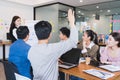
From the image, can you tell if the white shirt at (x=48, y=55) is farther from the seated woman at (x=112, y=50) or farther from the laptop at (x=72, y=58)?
the seated woman at (x=112, y=50)

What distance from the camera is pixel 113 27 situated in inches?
231

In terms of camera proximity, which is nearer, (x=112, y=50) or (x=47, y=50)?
(x=47, y=50)

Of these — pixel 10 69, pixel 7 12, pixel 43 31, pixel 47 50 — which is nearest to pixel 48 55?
pixel 47 50

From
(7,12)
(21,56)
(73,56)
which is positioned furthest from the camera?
(7,12)

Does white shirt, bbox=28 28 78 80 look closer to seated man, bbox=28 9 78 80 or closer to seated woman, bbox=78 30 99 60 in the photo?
seated man, bbox=28 9 78 80

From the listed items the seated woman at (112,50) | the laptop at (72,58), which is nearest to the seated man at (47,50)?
the laptop at (72,58)

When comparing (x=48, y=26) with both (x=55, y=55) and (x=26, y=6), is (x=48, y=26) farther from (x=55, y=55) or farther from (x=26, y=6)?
(x=26, y=6)

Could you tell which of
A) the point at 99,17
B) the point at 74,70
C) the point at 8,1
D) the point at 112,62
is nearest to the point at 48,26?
the point at 74,70

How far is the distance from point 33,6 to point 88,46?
4.57 m

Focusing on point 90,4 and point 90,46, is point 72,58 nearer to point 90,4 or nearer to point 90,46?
point 90,46

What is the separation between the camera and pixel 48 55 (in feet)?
4.46

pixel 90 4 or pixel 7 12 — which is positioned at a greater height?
pixel 90 4

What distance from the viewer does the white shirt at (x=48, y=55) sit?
1330 mm

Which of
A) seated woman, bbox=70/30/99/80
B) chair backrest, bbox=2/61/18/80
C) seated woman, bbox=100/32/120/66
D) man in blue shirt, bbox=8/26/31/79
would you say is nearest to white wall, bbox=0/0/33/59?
seated woman, bbox=70/30/99/80
